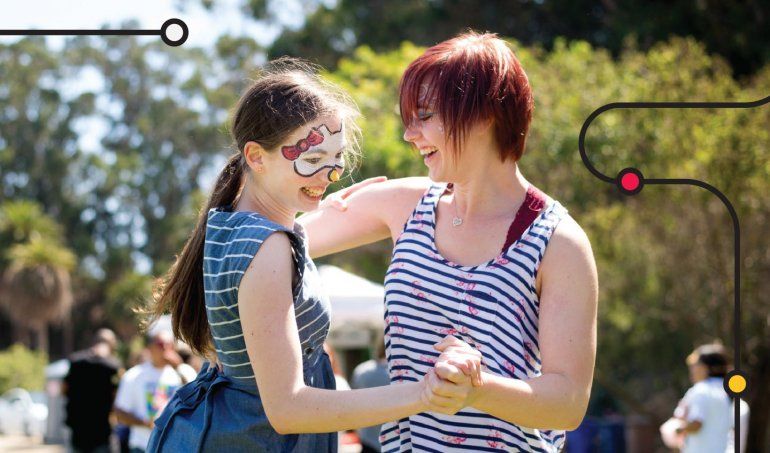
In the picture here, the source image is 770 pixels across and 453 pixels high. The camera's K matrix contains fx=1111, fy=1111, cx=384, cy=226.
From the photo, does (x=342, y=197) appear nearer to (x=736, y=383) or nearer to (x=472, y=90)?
(x=472, y=90)

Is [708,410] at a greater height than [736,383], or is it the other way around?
[736,383]

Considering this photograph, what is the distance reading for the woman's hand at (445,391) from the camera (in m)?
1.98

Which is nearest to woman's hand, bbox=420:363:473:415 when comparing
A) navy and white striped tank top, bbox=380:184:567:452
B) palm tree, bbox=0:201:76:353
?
navy and white striped tank top, bbox=380:184:567:452

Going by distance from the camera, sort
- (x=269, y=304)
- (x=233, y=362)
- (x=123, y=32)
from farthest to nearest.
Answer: (x=123, y=32) < (x=233, y=362) < (x=269, y=304)

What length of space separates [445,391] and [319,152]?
64 centimetres

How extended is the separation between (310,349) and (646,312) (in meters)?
14.4

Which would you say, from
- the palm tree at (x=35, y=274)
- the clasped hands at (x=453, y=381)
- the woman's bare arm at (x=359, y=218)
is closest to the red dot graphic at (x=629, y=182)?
the woman's bare arm at (x=359, y=218)

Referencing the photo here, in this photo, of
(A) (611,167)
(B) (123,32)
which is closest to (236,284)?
(B) (123,32)

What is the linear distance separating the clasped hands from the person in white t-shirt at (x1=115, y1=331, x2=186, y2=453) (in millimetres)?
5953

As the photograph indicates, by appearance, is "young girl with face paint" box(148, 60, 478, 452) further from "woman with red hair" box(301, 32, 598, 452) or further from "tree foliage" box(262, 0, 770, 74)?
"tree foliage" box(262, 0, 770, 74)

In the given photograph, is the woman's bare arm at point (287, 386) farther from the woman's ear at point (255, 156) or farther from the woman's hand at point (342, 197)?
the woman's hand at point (342, 197)

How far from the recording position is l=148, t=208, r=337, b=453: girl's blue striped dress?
7.13 feet

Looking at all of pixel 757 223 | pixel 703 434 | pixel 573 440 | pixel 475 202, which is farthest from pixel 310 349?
pixel 573 440

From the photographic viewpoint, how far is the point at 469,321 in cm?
230
